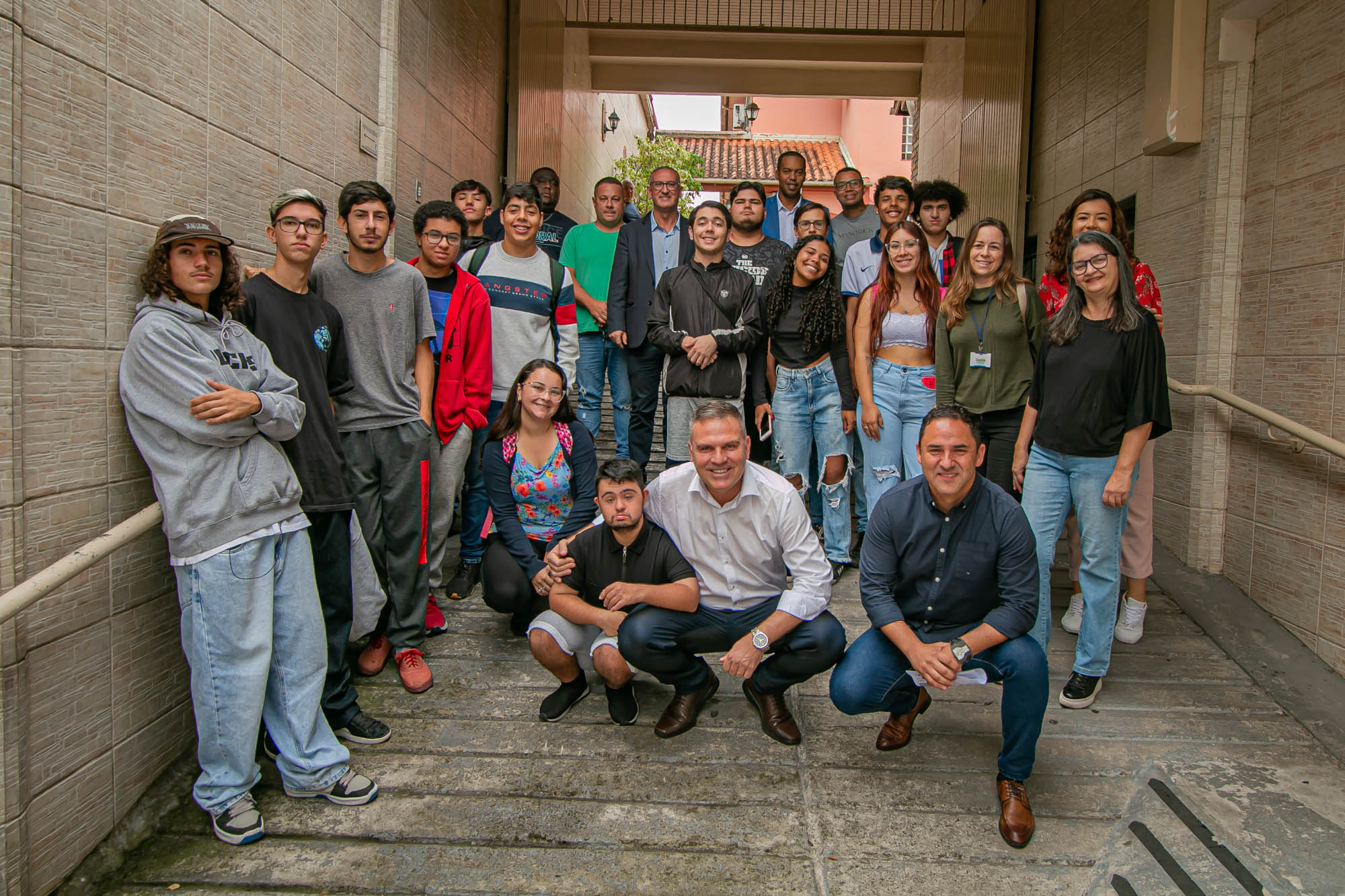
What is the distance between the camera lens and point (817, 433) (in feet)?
14.5

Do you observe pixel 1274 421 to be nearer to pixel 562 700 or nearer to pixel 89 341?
pixel 562 700

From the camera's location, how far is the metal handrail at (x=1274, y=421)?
3.53 metres

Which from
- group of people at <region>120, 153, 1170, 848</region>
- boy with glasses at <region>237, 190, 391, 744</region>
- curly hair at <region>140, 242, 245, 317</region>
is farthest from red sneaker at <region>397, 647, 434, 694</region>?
curly hair at <region>140, 242, 245, 317</region>

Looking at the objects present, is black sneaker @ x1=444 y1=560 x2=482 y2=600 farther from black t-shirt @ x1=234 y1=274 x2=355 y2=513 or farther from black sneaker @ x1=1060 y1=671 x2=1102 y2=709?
black sneaker @ x1=1060 y1=671 x2=1102 y2=709

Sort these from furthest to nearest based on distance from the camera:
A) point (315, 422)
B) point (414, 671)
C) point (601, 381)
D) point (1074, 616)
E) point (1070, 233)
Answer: point (601, 381), point (1074, 616), point (1070, 233), point (414, 671), point (315, 422)

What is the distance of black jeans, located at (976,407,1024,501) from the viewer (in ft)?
12.4

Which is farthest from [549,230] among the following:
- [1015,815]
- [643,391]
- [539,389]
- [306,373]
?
[1015,815]

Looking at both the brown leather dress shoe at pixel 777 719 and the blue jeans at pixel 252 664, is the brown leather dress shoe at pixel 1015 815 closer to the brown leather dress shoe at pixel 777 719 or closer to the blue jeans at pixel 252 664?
the brown leather dress shoe at pixel 777 719

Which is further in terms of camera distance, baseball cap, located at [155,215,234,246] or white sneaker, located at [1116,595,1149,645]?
white sneaker, located at [1116,595,1149,645]

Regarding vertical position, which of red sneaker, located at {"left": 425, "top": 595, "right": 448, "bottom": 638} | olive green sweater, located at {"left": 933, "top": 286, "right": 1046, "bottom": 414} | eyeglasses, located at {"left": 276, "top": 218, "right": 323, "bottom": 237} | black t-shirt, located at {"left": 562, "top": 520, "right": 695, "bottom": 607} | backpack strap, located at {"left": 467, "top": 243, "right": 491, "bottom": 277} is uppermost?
backpack strap, located at {"left": 467, "top": 243, "right": 491, "bottom": 277}

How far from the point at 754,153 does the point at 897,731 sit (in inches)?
1029

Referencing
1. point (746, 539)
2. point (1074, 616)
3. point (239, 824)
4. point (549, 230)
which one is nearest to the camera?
point (239, 824)

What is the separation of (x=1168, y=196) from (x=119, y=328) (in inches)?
194

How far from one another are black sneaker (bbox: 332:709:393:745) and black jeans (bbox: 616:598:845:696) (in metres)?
0.88
